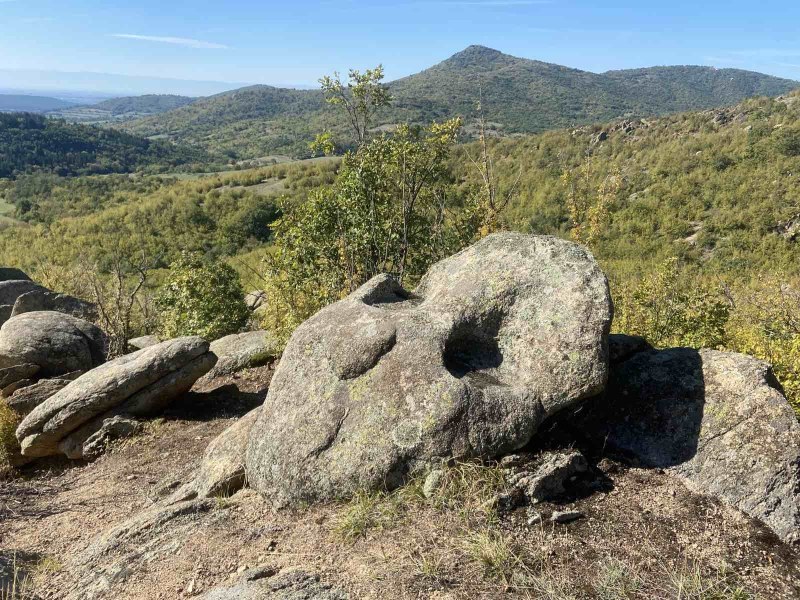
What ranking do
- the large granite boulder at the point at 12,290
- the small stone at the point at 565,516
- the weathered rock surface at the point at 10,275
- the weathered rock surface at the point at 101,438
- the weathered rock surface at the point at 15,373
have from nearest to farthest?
1. the small stone at the point at 565,516
2. the weathered rock surface at the point at 101,438
3. the weathered rock surface at the point at 15,373
4. the large granite boulder at the point at 12,290
5. the weathered rock surface at the point at 10,275

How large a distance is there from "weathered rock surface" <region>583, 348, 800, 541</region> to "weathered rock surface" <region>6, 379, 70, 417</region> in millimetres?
12895

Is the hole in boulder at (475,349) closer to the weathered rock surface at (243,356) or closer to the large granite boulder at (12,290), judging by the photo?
the weathered rock surface at (243,356)

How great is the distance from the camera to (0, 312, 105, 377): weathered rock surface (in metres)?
14.7

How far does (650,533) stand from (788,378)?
5496 mm

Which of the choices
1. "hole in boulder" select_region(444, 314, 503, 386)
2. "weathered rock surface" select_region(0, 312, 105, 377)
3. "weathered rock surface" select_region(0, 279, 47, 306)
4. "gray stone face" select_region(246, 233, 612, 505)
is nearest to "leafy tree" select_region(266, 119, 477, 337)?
"gray stone face" select_region(246, 233, 612, 505)

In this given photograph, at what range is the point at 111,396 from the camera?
35.6ft

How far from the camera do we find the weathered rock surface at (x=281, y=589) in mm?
4422

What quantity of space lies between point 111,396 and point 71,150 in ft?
606

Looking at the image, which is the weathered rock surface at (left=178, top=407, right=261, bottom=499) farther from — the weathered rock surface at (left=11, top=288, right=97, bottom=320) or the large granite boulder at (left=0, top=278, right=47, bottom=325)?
the large granite boulder at (left=0, top=278, right=47, bottom=325)

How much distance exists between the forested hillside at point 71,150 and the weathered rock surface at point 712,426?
546 ft

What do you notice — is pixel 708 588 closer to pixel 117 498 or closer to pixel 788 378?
pixel 788 378

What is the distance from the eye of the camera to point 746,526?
496cm

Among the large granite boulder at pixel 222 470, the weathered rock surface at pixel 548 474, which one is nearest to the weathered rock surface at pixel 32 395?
the large granite boulder at pixel 222 470

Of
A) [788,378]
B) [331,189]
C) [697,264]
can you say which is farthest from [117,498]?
[697,264]
